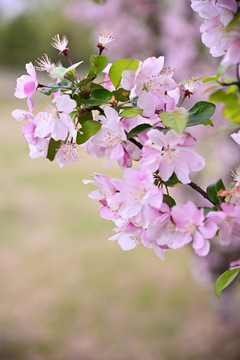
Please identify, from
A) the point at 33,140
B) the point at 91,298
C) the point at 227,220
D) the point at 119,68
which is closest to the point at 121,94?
the point at 119,68

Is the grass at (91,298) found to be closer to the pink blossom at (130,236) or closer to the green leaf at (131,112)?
the pink blossom at (130,236)

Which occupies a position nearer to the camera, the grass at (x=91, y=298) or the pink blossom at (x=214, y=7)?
the pink blossom at (x=214, y=7)

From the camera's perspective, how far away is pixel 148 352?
3.58 meters

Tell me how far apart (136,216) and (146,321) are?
352 cm

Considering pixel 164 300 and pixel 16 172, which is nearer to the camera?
pixel 164 300

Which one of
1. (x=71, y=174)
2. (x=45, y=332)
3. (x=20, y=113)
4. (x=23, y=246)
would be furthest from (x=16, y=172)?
(x=20, y=113)

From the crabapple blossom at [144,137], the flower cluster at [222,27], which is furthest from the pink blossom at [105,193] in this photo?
the flower cluster at [222,27]

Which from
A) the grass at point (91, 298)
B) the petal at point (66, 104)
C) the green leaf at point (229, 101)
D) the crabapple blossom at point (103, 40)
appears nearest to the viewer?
the green leaf at point (229, 101)

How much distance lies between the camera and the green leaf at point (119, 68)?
2.30ft

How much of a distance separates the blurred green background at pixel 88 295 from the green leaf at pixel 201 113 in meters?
2.65

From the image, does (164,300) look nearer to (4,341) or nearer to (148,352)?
(148,352)

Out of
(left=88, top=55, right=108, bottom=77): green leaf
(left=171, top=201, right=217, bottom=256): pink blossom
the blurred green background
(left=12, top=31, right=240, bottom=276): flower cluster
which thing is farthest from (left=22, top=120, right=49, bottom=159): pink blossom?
the blurred green background

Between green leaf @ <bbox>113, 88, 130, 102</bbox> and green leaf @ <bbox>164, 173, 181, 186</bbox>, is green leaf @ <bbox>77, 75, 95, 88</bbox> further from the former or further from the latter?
green leaf @ <bbox>164, 173, 181, 186</bbox>

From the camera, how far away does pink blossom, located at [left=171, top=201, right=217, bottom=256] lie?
0.60 meters
